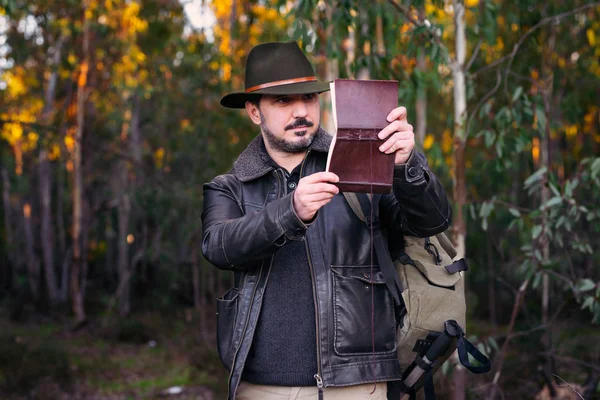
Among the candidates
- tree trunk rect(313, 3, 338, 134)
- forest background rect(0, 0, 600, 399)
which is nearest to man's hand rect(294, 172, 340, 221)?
forest background rect(0, 0, 600, 399)

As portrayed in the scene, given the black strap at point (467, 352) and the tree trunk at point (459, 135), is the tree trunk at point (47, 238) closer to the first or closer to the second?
the tree trunk at point (459, 135)

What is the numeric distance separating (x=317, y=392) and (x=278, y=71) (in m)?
1.19

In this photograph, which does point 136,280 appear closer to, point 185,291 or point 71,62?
point 185,291

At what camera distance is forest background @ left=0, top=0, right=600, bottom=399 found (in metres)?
4.93

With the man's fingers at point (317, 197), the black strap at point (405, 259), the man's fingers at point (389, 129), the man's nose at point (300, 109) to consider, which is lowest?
the black strap at point (405, 259)

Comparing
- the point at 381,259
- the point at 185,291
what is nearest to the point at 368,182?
the point at 381,259

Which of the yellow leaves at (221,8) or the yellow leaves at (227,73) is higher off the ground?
the yellow leaves at (221,8)

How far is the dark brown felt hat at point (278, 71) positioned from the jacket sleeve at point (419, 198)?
534mm

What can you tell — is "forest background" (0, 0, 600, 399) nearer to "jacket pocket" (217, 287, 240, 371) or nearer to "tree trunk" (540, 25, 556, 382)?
"tree trunk" (540, 25, 556, 382)

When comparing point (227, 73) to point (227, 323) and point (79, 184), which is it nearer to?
point (79, 184)

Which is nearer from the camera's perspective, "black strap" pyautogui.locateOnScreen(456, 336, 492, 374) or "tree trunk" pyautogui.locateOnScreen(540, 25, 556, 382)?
"black strap" pyautogui.locateOnScreen(456, 336, 492, 374)

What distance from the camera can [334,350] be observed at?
2459 mm

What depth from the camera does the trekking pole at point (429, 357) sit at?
8.28 feet

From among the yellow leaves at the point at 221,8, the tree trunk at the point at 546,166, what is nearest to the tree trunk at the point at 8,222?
the yellow leaves at the point at 221,8
